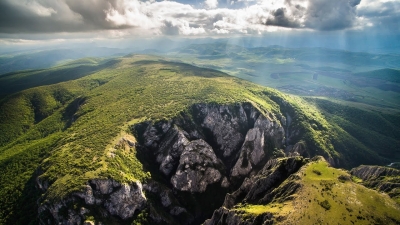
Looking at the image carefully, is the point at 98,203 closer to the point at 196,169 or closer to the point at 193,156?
the point at 196,169

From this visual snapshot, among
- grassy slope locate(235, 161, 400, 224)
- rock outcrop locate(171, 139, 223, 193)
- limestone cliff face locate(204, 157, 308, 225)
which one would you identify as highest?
grassy slope locate(235, 161, 400, 224)

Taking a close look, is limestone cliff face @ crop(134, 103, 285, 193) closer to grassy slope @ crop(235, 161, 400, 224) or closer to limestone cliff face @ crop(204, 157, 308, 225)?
limestone cliff face @ crop(204, 157, 308, 225)

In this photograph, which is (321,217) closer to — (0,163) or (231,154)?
(231,154)

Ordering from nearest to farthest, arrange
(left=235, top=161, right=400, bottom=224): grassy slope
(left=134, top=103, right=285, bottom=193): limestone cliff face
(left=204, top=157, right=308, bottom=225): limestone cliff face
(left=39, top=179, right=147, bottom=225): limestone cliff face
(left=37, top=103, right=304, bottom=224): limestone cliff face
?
(left=235, top=161, right=400, bottom=224): grassy slope, (left=204, top=157, right=308, bottom=225): limestone cliff face, (left=39, top=179, right=147, bottom=225): limestone cliff face, (left=37, top=103, right=304, bottom=224): limestone cliff face, (left=134, top=103, right=285, bottom=193): limestone cliff face

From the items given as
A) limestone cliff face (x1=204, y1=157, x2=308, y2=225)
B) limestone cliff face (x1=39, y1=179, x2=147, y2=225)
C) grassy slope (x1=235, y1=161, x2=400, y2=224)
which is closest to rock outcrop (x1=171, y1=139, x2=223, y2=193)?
limestone cliff face (x1=39, y1=179, x2=147, y2=225)

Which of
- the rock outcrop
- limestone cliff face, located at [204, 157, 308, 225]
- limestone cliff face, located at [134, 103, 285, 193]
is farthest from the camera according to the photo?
limestone cliff face, located at [134, 103, 285, 193]

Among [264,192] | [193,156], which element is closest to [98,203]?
[193,156]

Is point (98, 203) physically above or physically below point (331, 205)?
below

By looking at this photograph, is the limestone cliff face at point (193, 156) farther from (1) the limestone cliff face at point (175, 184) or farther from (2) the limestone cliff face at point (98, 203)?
(2) the limestone cliff face at point (98, 203)

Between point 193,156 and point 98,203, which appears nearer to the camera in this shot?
point 98,203

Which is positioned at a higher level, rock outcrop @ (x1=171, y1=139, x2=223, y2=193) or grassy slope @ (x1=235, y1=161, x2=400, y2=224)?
grassy slope @ (x1=235, y1=161, x2=400, y2=224)
